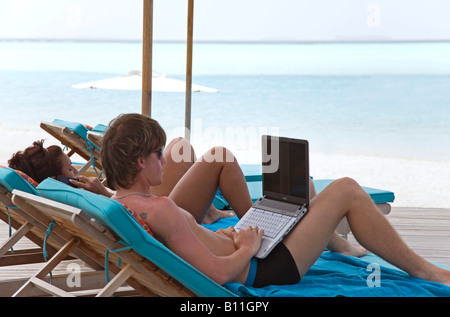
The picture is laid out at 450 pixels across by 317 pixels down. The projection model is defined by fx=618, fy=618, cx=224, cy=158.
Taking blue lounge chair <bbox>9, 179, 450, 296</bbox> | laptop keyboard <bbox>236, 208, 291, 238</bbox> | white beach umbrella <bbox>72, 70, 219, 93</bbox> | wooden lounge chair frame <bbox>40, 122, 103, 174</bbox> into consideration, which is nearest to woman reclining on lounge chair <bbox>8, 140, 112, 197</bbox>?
blue lounge chair <bbox>9, 179, 450, 296</bbox>

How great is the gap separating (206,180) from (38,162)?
0.79 metres

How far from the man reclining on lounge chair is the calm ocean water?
43.9 feet

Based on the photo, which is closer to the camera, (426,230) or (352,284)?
(352,284)

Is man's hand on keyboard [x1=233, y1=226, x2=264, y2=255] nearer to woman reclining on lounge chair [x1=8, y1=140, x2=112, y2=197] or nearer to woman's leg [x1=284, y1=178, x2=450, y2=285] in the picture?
woman's leg [x1=284, y1=178, x2=450, y2=285]

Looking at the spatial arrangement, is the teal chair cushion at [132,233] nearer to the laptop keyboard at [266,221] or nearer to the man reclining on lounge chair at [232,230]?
the man reclining on lounge chair at [232,230]

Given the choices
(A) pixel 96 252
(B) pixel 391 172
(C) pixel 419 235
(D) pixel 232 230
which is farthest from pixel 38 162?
(B) pixel 391 172

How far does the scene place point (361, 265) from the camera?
2633mm

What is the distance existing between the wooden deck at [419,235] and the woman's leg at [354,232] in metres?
1.59

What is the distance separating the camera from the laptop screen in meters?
2.52

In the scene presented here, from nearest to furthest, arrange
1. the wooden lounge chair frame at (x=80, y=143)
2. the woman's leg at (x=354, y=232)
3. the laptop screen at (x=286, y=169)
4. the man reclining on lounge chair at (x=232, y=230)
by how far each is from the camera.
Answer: the man reclining on lounge chair at (x=232, y=230)
the woman's leg at (x=354, y=232)
the laptop screen at (x=286, y=169)
the wooden lounge chair frame at (x=80, y=143)

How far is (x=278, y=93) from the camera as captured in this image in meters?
24.5

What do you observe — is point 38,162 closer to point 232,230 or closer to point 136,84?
point 232,230

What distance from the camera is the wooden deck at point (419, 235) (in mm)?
3643

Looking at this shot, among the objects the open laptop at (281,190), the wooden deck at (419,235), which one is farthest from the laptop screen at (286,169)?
the wooden deck at (419,235)
